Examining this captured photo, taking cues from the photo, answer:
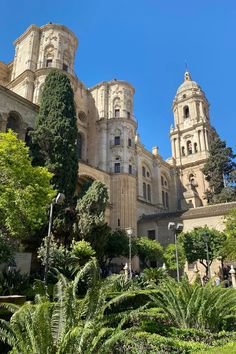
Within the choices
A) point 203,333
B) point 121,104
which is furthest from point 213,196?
point 203,333

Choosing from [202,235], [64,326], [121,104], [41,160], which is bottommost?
[64,326]

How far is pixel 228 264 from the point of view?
29.4 meters

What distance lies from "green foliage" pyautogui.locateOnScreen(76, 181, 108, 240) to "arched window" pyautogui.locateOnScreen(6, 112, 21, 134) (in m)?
8.10

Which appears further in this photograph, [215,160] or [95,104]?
[215,160]

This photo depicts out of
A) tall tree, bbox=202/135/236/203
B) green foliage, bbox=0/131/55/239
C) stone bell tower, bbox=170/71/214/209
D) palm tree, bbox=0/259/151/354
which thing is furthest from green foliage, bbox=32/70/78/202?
stone bell tower, bbox=170/71/214/209

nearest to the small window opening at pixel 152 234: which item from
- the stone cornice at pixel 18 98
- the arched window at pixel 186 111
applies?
the stone cornice at pixel 18 98

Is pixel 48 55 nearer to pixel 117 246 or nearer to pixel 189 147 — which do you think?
pixel 117 246

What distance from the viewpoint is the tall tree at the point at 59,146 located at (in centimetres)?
2056

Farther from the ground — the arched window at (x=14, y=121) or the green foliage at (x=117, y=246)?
the arched window at (x=14, y=121)

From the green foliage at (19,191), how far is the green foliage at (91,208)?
216 inches

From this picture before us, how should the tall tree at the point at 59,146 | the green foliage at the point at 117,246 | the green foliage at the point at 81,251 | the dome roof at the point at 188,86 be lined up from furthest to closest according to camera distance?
the dome roof at the point at 188,86
the green foliage at the point at 117,246
the tall tree at the point at 59,146
the green foliage at the point at 81,251

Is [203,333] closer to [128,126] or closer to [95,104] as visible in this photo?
[128,126]

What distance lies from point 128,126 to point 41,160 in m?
15.2

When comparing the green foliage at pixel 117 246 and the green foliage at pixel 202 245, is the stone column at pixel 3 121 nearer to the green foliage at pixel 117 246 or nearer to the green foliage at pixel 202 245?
the green foliage at pixel 117 246
